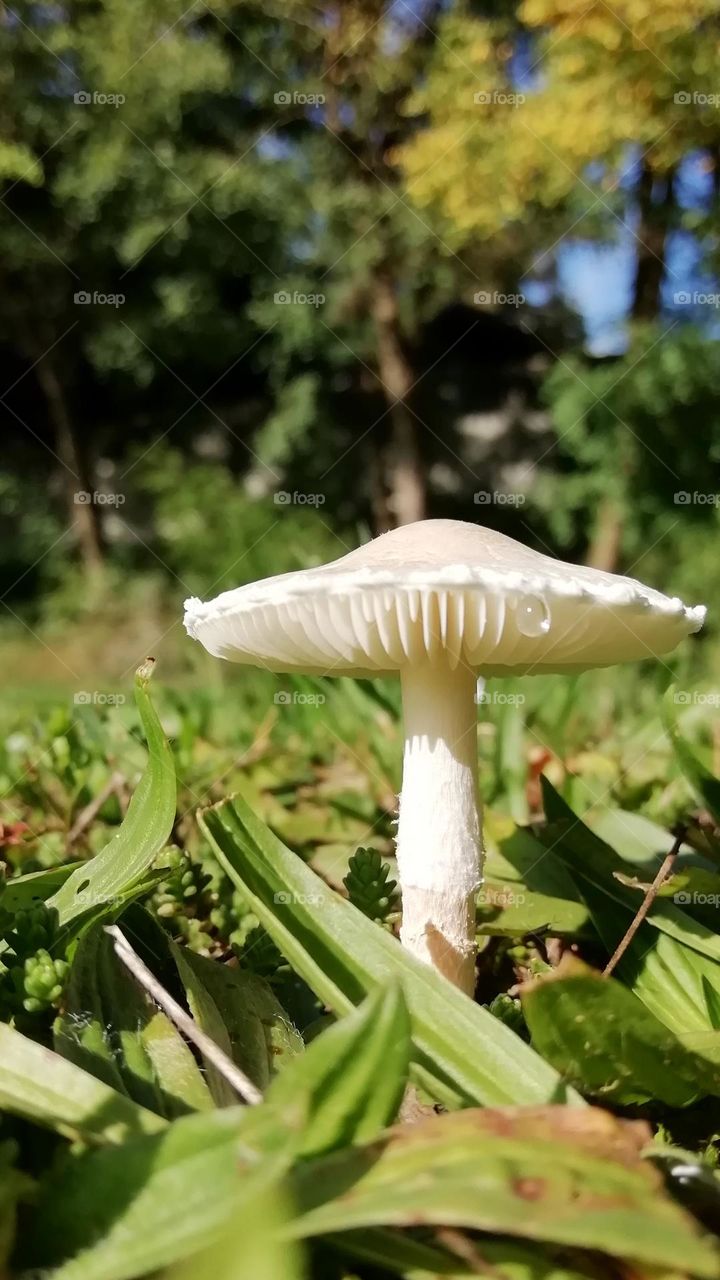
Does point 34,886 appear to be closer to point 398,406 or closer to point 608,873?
point 608,873

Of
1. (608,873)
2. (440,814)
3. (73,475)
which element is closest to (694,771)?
(608,873)

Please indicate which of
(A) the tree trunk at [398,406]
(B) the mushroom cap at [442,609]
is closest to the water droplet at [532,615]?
(B) the mushroom cap at [442,609]

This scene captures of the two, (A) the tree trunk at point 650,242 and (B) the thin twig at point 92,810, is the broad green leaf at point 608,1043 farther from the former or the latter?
(A) the tree trunk at point 650,242

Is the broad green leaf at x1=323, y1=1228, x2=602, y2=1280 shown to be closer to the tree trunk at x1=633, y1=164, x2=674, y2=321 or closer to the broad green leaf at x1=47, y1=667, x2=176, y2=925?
the broad green leaf at x1=47, y1=667, x2=176, y2=925

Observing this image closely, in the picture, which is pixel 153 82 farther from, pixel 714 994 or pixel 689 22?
pixel 714 994

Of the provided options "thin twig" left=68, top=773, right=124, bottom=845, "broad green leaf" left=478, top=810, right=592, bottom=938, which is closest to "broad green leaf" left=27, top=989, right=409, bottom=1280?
"broad green leaf" left=478, top=810, right=592, bottom=938
